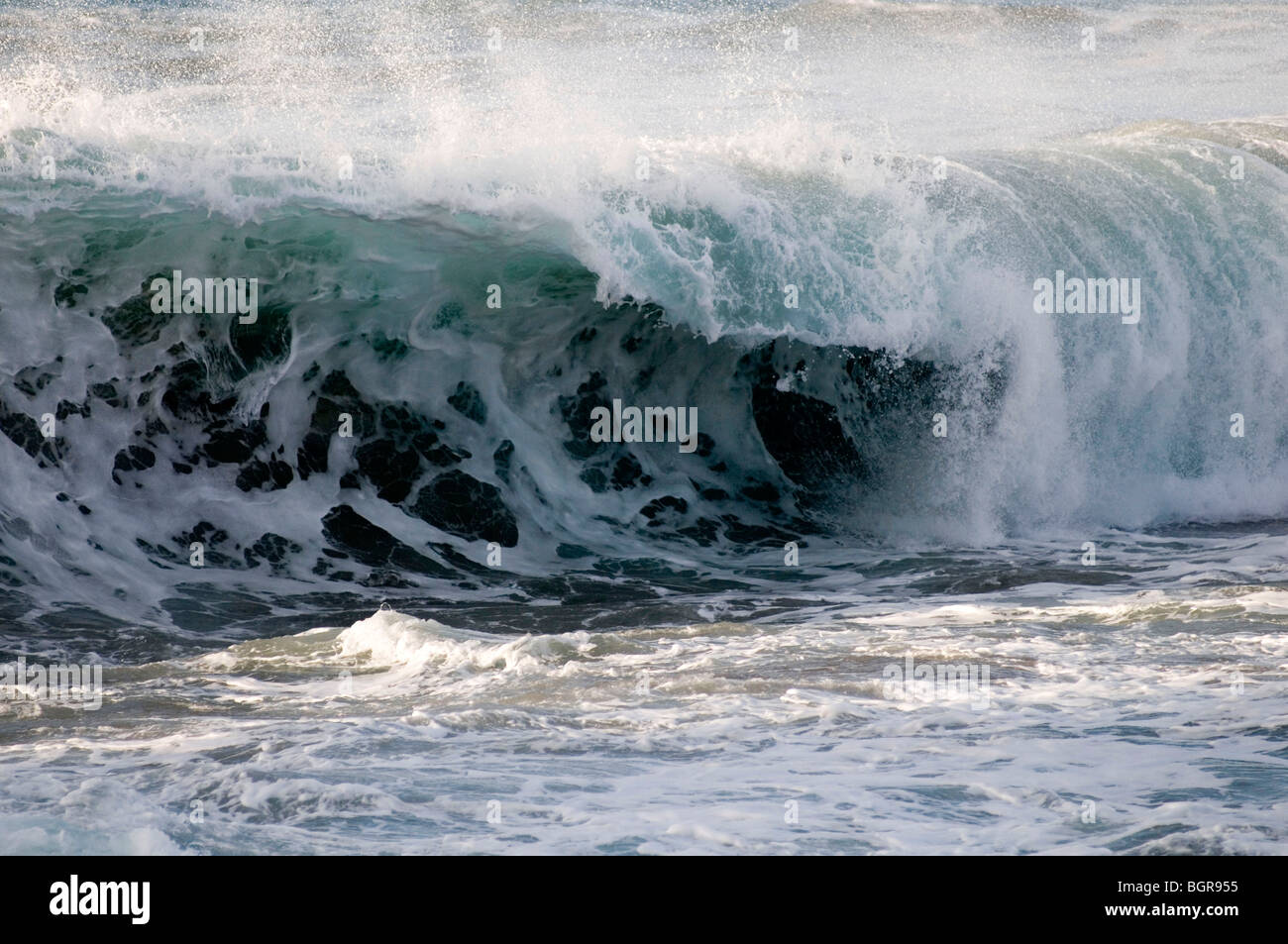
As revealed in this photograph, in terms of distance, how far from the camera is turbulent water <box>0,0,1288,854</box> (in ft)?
18.7

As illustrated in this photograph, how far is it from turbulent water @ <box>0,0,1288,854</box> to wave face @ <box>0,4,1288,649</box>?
0.04m

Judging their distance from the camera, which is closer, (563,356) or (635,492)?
(635,492)

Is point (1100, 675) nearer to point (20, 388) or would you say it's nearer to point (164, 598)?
point (164, 598)

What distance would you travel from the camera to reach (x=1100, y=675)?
7.25 metres

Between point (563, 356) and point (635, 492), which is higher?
point (563, 356)

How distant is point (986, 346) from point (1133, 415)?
188 centimetres

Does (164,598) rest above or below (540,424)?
below

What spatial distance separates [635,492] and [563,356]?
1.42 metres

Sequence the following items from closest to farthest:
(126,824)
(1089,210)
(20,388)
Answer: (126,824) → (20,388) → (1089,210)

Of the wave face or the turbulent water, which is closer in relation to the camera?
the turbulent water

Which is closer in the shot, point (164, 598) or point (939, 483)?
point (164, 598)

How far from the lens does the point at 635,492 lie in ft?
40.2

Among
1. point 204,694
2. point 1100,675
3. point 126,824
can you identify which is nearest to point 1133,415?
point 1100,675

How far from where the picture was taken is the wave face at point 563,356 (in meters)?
11.0
